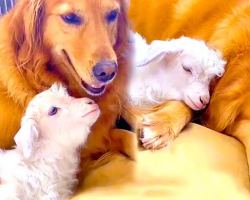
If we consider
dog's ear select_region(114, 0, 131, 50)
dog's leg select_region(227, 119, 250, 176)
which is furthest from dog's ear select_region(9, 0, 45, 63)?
dog's leg select_region(227, 119, 250, 176)

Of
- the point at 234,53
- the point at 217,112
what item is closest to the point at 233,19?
the point at 234,53

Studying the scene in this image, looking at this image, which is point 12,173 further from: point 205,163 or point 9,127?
point 205,163

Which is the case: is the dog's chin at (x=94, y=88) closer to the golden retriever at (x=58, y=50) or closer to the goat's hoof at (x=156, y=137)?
the golden retriever at (x=58, y=50)

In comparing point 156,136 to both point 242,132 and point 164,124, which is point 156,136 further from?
point 242,132

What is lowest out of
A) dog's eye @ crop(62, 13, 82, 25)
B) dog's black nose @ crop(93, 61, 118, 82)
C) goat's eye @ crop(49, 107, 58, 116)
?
goat's eye @ crop(49, 107, 58, 116)

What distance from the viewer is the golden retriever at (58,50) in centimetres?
48

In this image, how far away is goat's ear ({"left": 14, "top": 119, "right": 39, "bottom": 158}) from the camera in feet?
1.53

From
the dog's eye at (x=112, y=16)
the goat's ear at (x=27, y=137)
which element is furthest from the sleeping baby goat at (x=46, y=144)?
the dog's eye at (x=112, y=16)

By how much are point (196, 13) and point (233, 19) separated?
7 cm

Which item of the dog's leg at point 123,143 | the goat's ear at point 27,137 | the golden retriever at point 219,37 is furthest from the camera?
the golden retriever at point 219,37

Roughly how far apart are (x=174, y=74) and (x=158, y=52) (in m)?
0.04

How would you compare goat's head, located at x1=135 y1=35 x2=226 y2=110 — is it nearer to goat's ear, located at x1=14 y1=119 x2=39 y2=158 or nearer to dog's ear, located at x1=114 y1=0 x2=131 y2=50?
dog's ear, located at x1=114 y1=0 x2=131 y2=50

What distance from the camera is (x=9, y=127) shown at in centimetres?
52

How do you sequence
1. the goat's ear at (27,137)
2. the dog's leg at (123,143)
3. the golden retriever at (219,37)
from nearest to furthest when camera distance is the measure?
the goat's ear at (27,137) → the dog's leg at (123,143) → the golden retriever at (219,37)
